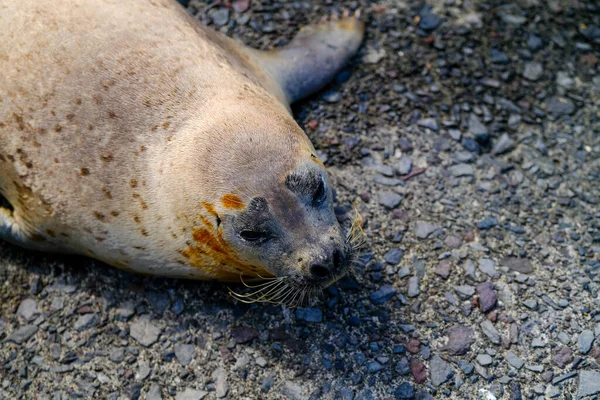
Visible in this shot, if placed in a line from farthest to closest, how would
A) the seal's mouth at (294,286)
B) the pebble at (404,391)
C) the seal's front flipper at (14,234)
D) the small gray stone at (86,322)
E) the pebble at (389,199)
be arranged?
the pebble at (389,199) < the seal's front flipper at (14,234) < the small gray stone at (86,322) < the pebble at (404,391) < the seal's mouth at (294,286)

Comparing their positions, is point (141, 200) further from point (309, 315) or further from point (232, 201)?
point (309, 315)

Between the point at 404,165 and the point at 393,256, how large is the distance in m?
0.65

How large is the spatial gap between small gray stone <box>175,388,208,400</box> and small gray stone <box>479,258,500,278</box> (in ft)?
5.29

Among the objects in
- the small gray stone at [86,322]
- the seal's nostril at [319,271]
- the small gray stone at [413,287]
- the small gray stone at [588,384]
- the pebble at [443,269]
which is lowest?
the small gray stone at [588,384]

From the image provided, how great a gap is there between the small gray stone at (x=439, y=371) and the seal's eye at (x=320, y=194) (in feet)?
3.26

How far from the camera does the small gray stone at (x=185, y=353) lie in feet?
11.4

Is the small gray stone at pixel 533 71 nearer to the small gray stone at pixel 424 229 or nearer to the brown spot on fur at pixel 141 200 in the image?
the small gray stone at pixel 424 229

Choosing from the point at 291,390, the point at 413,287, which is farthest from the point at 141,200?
the point at 413,287

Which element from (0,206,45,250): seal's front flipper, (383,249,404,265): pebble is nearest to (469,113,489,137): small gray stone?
(383,249,404,265): pebble

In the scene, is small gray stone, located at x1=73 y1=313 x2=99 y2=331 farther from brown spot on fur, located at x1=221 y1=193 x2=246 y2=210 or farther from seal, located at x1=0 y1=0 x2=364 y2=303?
brown spot on fur, located at x1=221 y1=193 x2=246 y2=210

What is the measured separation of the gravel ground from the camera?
11.1 feet

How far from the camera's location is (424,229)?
384 cm

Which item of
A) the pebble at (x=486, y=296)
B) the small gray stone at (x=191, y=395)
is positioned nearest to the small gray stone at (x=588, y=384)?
the pebble at (x=486, y=296)

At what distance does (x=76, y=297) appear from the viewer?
370cm
